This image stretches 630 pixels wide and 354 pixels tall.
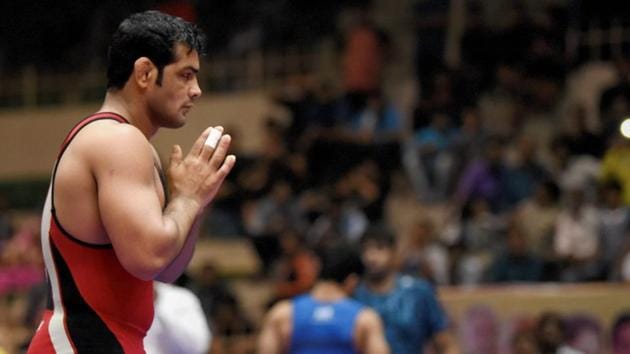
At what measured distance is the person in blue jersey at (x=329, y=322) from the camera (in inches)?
295

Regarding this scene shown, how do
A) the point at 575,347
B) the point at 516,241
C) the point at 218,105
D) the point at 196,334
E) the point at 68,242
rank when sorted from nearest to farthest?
the point at 68,242 < the point at 196,334 < the point at 575,347 < the point at 516,241 < the point at 218,105

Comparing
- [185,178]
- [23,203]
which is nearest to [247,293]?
[23,203]

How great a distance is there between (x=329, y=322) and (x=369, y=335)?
0.22 m

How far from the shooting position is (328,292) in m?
Result: 7.62

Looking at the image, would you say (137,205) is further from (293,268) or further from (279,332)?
(293,268)

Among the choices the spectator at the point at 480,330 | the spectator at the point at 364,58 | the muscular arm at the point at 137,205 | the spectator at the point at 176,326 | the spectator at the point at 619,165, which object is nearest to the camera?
the muscular arm at the point at 137,205

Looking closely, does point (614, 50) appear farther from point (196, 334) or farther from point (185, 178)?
point (185, 178)

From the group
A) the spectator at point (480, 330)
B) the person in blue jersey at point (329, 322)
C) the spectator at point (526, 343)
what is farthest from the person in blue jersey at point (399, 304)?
the spectator at point (480, 330)

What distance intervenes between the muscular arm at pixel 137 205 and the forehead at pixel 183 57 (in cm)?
24

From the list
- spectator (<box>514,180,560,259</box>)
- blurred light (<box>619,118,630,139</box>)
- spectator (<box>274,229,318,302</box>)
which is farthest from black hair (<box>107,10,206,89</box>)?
blurred light (<box>619,118,630,139</box>)

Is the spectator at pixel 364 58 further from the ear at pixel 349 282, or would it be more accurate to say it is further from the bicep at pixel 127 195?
the bicep at pixel 127 195

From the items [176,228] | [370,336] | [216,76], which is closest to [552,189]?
[370,336]

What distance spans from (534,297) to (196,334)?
5754mm

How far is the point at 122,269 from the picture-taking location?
3.98 meters
